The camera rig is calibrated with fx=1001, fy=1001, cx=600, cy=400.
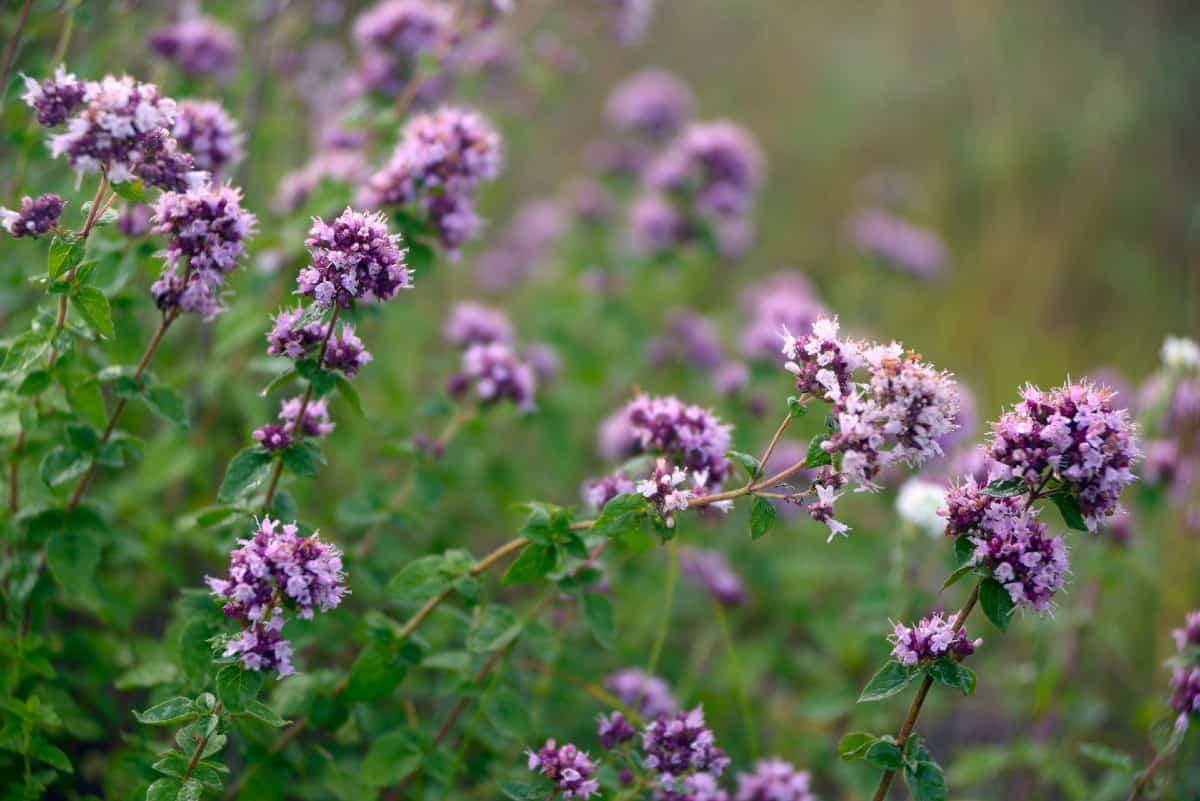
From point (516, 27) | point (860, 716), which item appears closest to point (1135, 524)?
point (860, 716)

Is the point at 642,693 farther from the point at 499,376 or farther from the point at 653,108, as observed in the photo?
the point at 653,108

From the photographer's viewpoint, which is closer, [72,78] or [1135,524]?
[72,78]

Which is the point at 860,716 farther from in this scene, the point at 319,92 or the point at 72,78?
the point at 319,92

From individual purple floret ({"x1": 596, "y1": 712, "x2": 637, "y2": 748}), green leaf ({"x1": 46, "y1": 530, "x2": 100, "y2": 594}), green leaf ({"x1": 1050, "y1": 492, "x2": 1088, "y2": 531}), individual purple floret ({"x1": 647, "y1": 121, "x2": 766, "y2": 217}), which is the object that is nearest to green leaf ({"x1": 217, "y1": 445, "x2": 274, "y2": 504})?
green leaf ({"x1": 46, "y1": 530, "x2": 100, "y2": 594})

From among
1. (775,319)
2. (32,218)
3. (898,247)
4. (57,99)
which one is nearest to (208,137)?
(57,99)

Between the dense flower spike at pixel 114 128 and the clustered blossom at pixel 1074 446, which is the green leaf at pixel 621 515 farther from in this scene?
the dense flower spike at pixel 114 128
